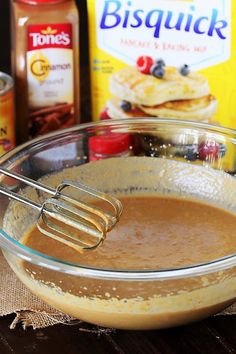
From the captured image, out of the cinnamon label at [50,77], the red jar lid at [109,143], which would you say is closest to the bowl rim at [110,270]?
the red jar lid at [109,143]

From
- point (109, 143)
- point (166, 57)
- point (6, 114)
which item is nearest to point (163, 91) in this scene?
point (166, 57)

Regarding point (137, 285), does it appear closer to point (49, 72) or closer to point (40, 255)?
point (40, 255)

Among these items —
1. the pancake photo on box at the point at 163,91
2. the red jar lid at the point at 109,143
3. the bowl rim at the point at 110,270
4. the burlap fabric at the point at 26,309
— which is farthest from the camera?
the pancake photo on box at the point at 163,91

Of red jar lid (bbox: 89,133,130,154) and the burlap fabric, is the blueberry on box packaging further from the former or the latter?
the burlap fabric

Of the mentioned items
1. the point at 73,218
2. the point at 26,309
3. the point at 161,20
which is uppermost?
the point at 161,20

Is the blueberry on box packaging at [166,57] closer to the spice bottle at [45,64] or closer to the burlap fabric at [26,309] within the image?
the spice bottle at [45,64]

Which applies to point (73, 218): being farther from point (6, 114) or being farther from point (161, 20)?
point (161, 20)
